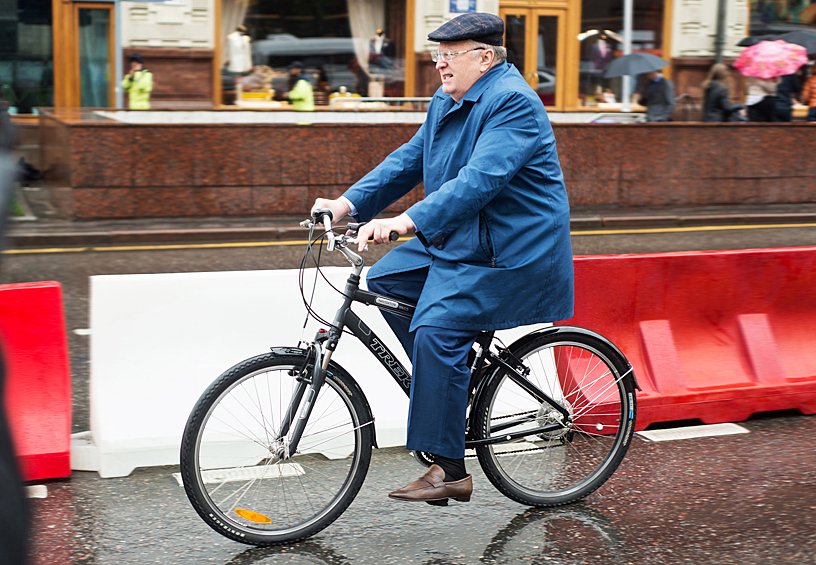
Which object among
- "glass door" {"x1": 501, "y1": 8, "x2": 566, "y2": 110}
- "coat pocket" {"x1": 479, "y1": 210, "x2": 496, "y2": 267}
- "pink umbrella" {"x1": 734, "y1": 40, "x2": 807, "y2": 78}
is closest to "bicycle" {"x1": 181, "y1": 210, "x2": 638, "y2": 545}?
"coat pocket" {"x1": 479, "y1": 210, "x2": 496, "y2": 267}

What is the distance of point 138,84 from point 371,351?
48.5 ft

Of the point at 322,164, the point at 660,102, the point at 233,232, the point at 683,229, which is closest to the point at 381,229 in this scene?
the point at 233,232

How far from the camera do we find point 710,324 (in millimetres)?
4887

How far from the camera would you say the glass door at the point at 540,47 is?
68.1 ft

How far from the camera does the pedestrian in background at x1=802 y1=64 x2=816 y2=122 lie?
1589 centimetres

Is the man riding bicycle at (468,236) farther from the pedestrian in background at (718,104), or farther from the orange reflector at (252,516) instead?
the pedestrian in background at (718,104)

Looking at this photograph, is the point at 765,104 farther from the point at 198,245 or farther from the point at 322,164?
the point at 198,245

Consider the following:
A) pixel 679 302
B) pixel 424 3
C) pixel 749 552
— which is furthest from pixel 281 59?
pixel 749 552

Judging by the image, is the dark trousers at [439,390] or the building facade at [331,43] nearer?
the dark trousers at [439,390]

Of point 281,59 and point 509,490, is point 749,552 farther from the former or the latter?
point 281,59

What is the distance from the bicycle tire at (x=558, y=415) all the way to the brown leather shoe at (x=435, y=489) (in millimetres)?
193

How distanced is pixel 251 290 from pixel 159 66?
48.2 feet

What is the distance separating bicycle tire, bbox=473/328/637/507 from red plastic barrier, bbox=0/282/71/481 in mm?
1697

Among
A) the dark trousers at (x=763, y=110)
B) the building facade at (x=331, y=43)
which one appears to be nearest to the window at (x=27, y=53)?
the building facade at (x=331, y=43)
